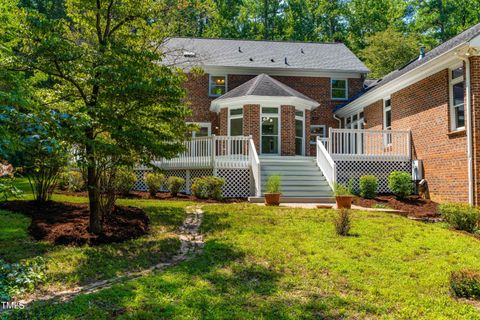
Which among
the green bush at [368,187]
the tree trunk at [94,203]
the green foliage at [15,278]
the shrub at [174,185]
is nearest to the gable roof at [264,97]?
the shrub at [174,185]

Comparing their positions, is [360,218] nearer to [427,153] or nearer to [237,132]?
[427,153]

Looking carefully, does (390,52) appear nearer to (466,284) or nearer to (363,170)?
(363,170)

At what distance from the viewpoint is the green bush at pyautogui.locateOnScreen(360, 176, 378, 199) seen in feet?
42.2

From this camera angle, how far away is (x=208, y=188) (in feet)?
42.1

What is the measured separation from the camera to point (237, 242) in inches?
275

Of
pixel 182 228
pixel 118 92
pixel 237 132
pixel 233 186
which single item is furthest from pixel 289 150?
pixel 118 92

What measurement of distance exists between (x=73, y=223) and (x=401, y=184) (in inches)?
397

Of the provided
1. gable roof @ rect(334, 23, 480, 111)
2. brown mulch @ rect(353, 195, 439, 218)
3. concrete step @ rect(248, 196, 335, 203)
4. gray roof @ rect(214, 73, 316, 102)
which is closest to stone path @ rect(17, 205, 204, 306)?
concrete step @ rect(248, 196, 335, 203)

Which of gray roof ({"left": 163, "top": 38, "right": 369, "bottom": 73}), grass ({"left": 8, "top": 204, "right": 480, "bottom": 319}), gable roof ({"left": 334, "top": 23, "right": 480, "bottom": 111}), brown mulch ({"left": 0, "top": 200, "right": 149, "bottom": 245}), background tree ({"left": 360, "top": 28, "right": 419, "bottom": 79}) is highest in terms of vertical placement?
background tree ({"left": 360, "top": 28, "right": 419, "bottom": 79})

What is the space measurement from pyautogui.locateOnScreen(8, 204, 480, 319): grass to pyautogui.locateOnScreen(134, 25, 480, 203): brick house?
4665 mm

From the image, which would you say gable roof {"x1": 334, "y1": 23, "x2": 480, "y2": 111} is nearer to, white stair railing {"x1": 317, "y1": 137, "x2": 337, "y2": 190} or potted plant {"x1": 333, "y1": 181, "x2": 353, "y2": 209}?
white stair railing {"x1": 317, "y1": 137, "x2": 337, "y2": 190}

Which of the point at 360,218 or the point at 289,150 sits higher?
the point at 289,150

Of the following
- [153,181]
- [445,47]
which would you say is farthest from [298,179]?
[445,47]

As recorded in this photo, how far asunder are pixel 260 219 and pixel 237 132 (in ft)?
28.3
